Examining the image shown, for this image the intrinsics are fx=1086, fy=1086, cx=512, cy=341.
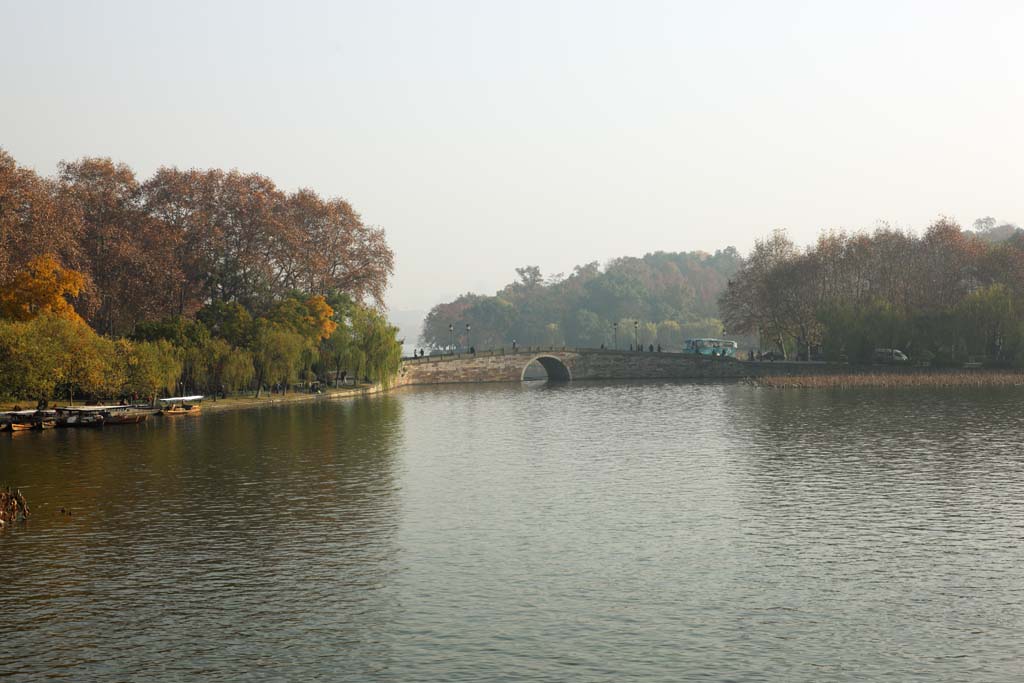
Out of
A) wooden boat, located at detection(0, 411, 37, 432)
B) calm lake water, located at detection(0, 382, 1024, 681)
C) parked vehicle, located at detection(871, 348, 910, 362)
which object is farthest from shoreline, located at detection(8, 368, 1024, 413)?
calm lake water, located at detection(0, 382, 1024, 681)

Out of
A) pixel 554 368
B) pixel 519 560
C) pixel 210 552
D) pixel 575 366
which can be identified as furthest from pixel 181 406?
pixel 554 368

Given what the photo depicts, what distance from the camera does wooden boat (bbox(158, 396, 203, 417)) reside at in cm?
7750

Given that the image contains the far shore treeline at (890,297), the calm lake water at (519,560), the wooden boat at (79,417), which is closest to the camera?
the calm lake water at (519,560)

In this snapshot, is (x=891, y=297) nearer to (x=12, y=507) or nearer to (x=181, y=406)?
(x=181, y=406)

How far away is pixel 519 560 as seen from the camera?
102 feet

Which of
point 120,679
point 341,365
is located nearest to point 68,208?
point 341,365

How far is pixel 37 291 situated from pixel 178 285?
22536 millimetres

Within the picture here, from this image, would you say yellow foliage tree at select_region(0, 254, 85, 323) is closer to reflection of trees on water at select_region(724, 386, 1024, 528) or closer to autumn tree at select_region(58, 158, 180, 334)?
autumn tree at select_region(58, 158, 180, 334)

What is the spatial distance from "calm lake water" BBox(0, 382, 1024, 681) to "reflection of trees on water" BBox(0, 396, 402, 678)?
0.11m

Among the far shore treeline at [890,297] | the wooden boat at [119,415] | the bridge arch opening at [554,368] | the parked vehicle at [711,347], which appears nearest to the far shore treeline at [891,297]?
the far shore treeline at [890,297]

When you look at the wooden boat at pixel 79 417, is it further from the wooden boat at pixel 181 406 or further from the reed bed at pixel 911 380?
the reed bed at pixel 911 380

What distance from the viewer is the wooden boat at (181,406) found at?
7750 cm

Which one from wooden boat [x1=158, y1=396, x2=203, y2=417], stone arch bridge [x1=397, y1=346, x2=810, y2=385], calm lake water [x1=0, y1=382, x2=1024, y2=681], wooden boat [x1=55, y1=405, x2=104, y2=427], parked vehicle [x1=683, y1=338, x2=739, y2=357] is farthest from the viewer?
parked vehicle [x1=683, y1=338, x2=739, y2=357]

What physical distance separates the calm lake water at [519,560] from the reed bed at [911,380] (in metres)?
41.8
